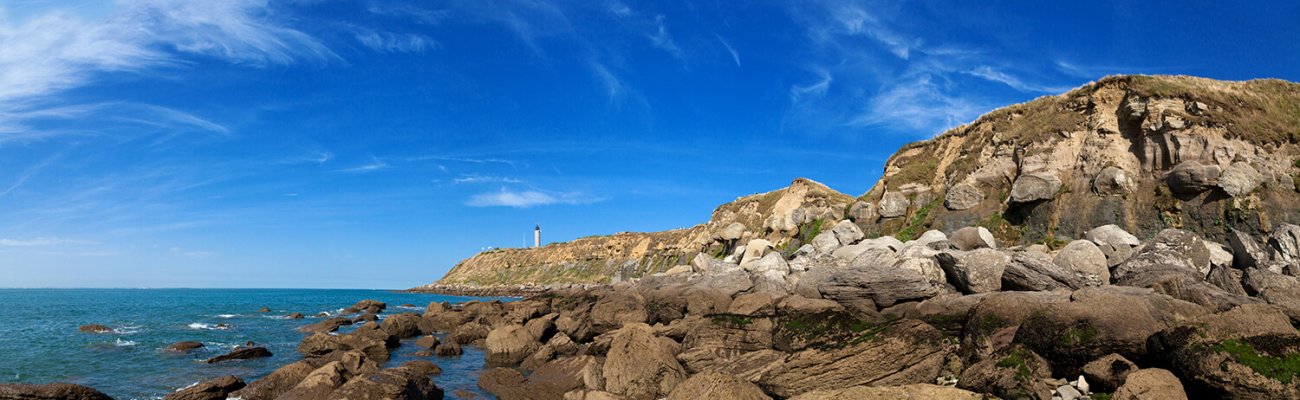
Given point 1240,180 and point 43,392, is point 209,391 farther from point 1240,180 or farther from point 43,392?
point 1240,180

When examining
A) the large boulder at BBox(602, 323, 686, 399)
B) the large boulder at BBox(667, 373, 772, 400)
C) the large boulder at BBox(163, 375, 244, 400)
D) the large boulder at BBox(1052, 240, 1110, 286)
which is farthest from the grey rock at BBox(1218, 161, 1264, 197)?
the large boulder at BBox(163, 375, 244, 400)

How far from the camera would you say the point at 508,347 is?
21.9m

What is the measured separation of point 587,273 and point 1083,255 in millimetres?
83628

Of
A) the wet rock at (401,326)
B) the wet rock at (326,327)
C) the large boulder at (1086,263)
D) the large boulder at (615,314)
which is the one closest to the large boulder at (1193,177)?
the large boulder at (1086,263)

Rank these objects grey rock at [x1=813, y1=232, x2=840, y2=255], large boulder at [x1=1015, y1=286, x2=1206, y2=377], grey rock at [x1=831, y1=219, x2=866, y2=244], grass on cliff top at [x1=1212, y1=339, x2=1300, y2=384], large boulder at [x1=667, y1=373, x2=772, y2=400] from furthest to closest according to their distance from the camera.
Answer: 1. grey rock at [x1=831, y1=219, x2=866, y2=244]
2. grey rock at [x1=813, y1=232, x2=840, y2=255]
3. large boulder at [x1=1015, y1=286, x2=1206, y2=377]
4. large boulder at [x1=667, y1=373, x2=772, y2=400]
5. grass on cliff top at [x1=1212, y1=339, x2=1300, y2=384]

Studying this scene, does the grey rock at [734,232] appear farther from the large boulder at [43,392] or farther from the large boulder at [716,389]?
the large boulder at [43,392]

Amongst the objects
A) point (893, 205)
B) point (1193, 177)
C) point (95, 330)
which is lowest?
point (95, 330)

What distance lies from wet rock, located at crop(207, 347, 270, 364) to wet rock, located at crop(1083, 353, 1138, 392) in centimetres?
2510

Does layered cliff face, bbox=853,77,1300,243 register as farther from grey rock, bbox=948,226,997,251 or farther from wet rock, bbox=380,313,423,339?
wet rock, bbox=380,313,423,339

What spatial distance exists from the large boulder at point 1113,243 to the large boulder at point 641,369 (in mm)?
14683

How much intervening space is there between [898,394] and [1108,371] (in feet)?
13.6

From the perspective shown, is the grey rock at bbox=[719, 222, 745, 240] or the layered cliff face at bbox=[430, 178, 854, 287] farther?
the grey rock at bbox=[719, 222, 745, 240]

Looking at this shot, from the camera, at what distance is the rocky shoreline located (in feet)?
33.6

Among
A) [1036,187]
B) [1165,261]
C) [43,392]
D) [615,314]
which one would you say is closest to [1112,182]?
[1036,187]
